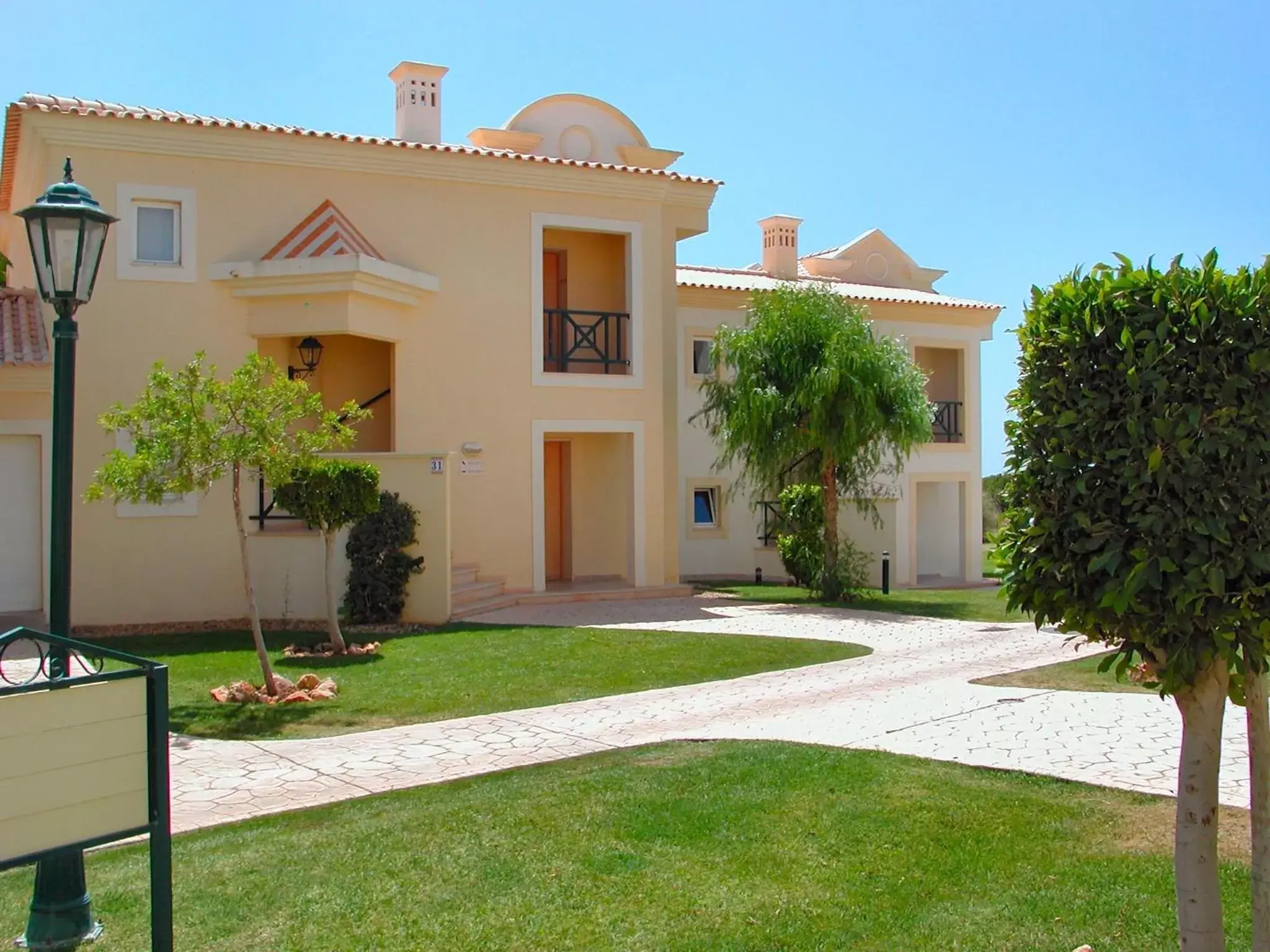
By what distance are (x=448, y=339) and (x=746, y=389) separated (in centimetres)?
A: 487

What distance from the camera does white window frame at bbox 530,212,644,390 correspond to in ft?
59.1

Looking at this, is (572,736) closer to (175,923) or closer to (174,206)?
(175,923)

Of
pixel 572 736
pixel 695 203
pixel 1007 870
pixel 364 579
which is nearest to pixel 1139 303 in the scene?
pixel 1007 870

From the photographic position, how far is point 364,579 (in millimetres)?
14664

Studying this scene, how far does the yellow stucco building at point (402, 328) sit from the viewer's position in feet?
49.5

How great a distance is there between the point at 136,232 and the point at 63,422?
1148cm

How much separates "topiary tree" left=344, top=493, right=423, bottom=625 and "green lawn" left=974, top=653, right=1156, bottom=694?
739 cm

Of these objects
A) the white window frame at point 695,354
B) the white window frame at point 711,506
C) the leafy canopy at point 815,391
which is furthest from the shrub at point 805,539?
the white window frame at point 695,354

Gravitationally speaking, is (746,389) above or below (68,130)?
below

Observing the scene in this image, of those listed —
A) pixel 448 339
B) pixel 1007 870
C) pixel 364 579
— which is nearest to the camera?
A: pixel 1007 870

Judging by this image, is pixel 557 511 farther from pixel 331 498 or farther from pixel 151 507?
pixel 331 498

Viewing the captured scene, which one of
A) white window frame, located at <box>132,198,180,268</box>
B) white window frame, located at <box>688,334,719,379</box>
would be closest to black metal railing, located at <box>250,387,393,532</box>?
white window frame, located at <box>132,198,180,268</box>

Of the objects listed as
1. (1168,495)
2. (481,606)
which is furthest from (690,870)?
(481,606)

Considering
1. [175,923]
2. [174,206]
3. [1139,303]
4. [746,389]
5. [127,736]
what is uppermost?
[174,206]
